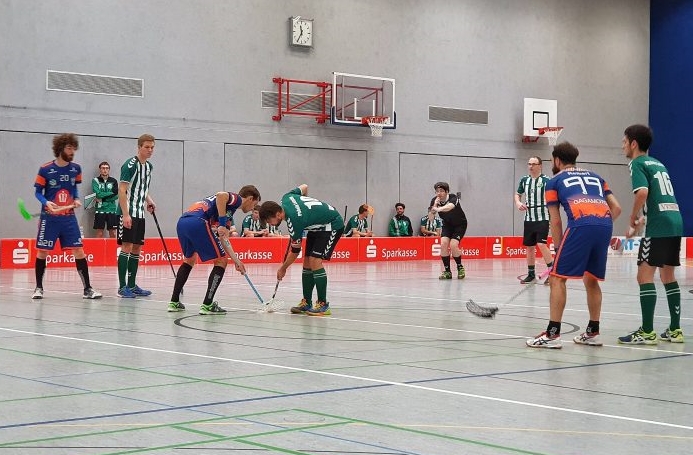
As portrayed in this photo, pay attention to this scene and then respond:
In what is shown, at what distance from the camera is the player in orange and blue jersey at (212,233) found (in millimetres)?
10461

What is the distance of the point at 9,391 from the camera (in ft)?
18.5

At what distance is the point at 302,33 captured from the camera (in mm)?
26250

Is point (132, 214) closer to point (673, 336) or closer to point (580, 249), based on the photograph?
point (580, 249)

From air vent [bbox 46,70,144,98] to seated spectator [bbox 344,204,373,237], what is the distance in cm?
642

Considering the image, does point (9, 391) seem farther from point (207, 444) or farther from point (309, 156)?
point (309, 156)

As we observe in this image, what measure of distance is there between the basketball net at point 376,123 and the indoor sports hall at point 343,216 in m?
0.07

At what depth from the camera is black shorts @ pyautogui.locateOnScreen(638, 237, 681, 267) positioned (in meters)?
8.24

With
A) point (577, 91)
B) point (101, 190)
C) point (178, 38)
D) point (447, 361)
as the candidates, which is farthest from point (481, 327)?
point (577, 91)

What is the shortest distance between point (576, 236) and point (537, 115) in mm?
23402

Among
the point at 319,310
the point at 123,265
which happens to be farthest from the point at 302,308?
the point at 123,265

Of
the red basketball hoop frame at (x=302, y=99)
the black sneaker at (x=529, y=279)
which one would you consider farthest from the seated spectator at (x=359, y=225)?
the black sneaker at (x=529, y=279)

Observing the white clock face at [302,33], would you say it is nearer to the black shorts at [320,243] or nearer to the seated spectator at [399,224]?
the seated spectator at [399,224]

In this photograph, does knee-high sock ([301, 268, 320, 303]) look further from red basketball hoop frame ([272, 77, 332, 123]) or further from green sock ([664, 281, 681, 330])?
red basketball hoop frame ([272, 77, 332, 123])

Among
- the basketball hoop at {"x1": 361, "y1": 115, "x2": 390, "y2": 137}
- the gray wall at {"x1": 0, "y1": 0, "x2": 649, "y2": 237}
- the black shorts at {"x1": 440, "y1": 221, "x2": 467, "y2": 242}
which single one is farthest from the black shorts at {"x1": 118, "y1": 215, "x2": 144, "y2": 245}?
the basketball hoop at {"x1": 361, "y1": 115, "x2": 390, "y2": 137}
